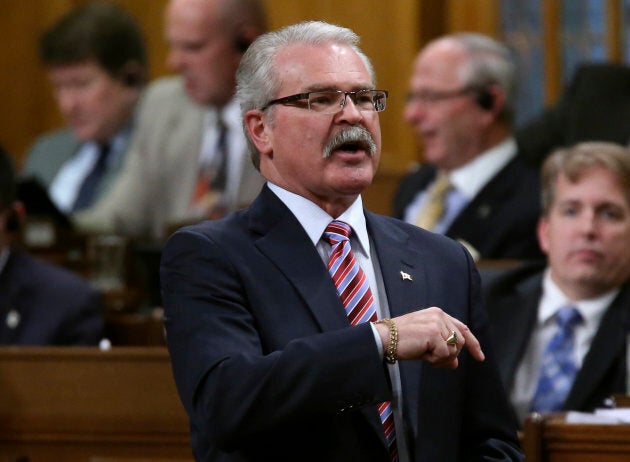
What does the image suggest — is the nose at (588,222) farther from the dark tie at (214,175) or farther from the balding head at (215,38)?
the balding head at (215,38)

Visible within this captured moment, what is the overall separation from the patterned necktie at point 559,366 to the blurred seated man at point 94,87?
2.98 meters

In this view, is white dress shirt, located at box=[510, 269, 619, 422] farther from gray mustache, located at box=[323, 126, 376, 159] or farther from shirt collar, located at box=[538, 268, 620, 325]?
gray mustache, located at box=[323, 126, 376, 159]

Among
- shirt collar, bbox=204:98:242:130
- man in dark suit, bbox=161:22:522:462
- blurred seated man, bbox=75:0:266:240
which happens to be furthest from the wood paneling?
shirt collar, bbox=204:98:242:130

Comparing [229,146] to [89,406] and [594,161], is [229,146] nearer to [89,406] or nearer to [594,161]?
[594,161]

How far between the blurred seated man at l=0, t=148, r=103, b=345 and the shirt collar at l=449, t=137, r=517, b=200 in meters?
1.55

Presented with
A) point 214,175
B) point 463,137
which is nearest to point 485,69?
point 463,137

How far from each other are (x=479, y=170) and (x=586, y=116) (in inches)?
19.3

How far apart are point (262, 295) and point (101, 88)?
4253 mm

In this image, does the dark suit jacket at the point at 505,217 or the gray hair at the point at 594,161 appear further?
the dark suit jacket at the point at 505,217

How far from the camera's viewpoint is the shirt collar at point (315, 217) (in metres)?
2.40

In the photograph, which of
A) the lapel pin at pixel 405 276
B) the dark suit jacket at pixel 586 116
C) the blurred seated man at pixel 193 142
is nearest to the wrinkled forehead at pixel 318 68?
the lapel pin at pixel 405 276

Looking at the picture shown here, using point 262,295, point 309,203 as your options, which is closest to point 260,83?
point 309,203

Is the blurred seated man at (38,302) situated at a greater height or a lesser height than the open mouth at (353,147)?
lesser

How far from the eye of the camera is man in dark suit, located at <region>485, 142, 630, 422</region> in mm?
3818
